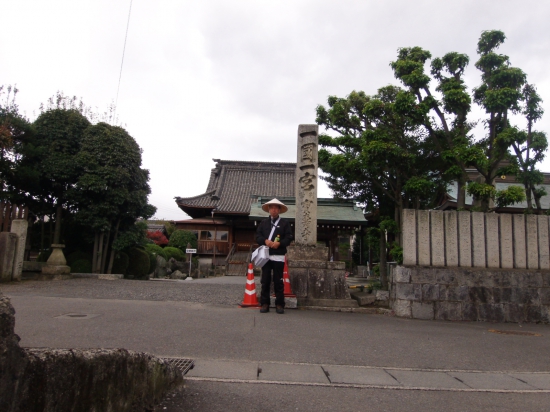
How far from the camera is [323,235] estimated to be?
25.9 meters

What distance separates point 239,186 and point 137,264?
16.7 meters

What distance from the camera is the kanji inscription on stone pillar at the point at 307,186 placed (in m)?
8.41

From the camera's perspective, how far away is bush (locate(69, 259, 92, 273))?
46.7 feet

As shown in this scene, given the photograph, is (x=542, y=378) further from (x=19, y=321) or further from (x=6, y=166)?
(x=6, y=166)

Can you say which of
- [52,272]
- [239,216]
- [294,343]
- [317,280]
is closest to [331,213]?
[239,216]

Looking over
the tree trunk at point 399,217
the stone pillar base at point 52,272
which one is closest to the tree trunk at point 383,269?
the tree trunk at point 399,217

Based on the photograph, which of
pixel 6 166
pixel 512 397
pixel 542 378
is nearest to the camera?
pixel 512 397

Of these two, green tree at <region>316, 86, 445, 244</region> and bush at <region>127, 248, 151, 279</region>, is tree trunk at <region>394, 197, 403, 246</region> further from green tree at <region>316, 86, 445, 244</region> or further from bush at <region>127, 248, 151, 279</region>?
bush at <region>127, 248, 151, 279</region>

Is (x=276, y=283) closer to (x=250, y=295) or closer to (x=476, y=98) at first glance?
(x=250, y=295)

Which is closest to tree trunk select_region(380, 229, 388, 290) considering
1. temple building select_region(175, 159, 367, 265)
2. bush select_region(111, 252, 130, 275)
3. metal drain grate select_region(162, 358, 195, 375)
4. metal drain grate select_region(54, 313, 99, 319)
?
metal drain grate select_region(54, 313, 99, 319)

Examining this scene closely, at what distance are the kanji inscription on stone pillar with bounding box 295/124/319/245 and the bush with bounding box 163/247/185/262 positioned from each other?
58.8 ft

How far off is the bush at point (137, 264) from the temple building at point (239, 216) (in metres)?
6.98

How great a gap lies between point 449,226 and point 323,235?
1843cm

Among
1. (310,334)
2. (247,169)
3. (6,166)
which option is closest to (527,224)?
(310,334)
